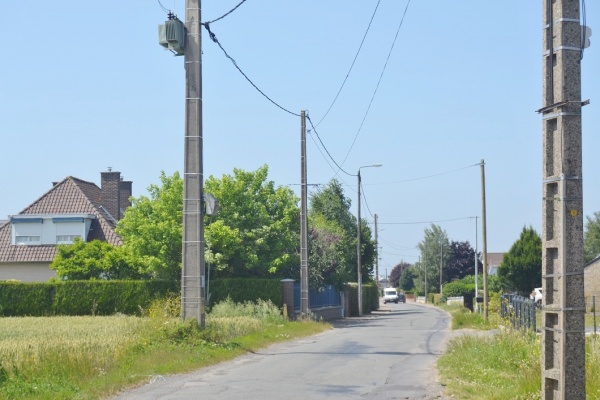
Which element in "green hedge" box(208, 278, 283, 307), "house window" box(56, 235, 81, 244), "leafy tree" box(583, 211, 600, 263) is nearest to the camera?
"green hedge" box(208, 278, 283, 307)

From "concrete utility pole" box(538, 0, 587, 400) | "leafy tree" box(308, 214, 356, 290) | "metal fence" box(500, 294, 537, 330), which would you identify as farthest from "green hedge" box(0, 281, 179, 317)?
"concrete utility pole" box(538, 0, 587, 400)

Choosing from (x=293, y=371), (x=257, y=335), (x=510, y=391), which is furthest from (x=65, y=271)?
(x=510, y=391)

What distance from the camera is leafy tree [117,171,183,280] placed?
40.6 meters

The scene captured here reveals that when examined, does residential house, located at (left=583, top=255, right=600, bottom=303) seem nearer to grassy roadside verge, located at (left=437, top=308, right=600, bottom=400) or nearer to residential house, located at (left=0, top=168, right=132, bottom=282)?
residential house, located at (left=0, top=168, right=132, bottom=282)

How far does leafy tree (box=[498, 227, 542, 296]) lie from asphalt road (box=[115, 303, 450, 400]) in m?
47.3

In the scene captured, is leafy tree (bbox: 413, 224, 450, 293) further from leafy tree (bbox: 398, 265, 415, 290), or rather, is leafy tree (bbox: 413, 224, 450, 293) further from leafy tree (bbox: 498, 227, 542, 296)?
leafy tree (bbox: 498, 227, 542, 296)

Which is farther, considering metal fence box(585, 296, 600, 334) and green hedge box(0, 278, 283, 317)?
green hedge box(0, 278, 283, 317)

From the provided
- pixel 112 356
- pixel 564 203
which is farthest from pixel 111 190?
pixel 564 203

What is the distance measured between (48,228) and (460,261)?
7161 centimetres

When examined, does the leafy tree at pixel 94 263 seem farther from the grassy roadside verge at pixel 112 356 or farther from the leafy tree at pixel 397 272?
the leafy tree at pixel 397 272

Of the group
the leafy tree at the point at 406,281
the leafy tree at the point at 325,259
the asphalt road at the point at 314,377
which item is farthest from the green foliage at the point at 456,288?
the asphalt road at the point at 314,377

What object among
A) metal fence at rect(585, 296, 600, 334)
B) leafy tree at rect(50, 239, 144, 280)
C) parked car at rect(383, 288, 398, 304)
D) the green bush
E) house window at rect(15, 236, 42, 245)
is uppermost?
house window at rect(15, 236, 42, 245)

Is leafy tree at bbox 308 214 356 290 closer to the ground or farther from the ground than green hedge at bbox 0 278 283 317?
farther from the ground

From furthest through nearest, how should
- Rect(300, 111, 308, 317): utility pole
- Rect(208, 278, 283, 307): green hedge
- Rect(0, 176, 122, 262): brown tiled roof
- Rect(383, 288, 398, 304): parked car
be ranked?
Rect(383, 288, 398, 304): parked car → Rect(0, 176, 122, 262): brown tiled roof → Rect(208, 278, 283, 307): green hedge → Rect(300, 111, 308, 317): utility pole
